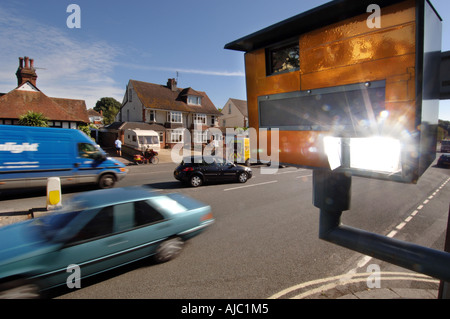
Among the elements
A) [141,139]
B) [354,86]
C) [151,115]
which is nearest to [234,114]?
[151,115]

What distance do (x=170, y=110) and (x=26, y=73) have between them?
17.1m

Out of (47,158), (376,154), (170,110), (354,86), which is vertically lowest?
(47,158)

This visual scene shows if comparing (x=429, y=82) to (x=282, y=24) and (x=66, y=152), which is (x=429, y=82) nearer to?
(x=282, y=24)

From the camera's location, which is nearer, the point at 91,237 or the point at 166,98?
the point at 91,237

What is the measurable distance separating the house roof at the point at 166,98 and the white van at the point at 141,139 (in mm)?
5818

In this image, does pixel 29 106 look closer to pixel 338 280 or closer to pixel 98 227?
pixel 98 227

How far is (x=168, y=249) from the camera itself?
17.3ft

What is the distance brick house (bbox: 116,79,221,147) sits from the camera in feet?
114

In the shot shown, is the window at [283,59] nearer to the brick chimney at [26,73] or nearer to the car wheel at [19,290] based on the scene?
the car wheel at [19,290]

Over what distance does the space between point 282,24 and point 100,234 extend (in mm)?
4609

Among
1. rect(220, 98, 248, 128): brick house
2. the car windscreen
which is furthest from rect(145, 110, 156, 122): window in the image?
the car windscreen

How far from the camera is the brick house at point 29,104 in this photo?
2491cm
